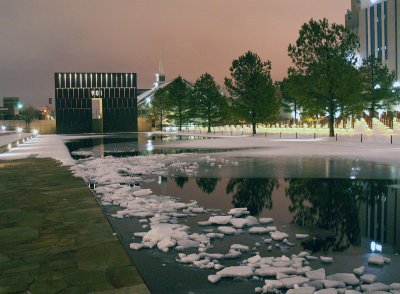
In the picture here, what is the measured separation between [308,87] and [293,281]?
41395 mm

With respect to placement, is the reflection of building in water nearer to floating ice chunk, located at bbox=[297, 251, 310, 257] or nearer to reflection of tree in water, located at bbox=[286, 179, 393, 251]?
reflection of tree in water, located at bbox=[286, 179, 393, 251]

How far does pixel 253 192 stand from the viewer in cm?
1173

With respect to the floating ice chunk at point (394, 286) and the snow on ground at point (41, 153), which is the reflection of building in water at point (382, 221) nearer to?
the floating ice chunk at point (394, 286)

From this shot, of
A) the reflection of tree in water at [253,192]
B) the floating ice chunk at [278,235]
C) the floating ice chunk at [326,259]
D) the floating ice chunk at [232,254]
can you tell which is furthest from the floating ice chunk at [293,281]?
the reflection of tree in water at [253,192]

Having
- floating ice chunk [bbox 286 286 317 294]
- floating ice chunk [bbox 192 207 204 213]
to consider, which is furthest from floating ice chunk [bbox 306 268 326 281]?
floating ice chunk [bbox 192 207 204 213]

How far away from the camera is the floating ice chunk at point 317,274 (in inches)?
203

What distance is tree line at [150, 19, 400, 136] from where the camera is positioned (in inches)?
1700

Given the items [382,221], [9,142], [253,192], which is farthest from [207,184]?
[9,142]

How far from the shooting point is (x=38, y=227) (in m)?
7.51

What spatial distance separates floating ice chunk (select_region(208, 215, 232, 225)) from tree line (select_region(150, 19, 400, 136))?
36.9m

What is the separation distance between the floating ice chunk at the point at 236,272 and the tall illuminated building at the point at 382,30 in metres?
104

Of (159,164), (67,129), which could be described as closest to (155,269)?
(159,164)

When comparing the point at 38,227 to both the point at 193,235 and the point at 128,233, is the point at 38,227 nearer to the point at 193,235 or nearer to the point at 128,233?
the point at 128,233

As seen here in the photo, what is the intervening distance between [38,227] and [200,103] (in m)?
71.3
